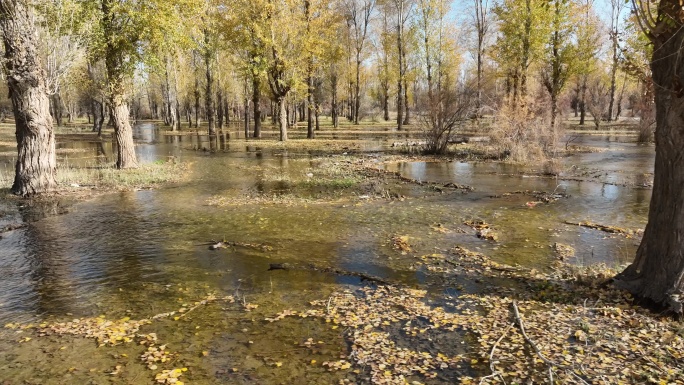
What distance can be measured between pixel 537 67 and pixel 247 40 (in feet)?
80.9

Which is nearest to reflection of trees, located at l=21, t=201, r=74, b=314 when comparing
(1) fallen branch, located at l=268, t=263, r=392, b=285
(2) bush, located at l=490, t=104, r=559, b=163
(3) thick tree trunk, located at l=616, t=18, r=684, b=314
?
(1) fallen branch, located at l=268, t=263, r=392, b=285

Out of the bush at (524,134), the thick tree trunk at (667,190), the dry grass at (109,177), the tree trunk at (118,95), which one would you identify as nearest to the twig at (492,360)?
the thick tree trunk at (667,190)

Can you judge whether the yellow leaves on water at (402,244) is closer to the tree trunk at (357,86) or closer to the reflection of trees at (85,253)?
the reflection of trees at (85,253)

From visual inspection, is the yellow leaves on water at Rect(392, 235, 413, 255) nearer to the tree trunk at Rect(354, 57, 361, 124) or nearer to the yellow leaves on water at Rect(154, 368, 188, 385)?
the yellow leaves on water at Rect(154, 368, 188, 385)

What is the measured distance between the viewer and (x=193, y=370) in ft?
16.5

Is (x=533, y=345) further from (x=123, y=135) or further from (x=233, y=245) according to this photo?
(x=123, y=135)

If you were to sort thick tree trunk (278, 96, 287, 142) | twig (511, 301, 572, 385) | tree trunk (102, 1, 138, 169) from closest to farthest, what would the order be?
twig (511, 301, 572, 385)
tree trunk (102, 1, 138, 169)
thick tree trunk (278, 96, 287, 142)

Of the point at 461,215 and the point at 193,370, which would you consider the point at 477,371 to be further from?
the point at 461,215

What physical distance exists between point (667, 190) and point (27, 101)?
52.2ft

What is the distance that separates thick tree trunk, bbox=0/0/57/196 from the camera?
1297cm

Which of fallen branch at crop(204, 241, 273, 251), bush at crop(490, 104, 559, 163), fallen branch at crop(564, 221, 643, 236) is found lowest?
fallen branch at crop(204, 241, 273, 251)

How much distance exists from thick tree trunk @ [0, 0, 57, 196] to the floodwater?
1279 mm

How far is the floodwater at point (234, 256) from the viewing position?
530cm

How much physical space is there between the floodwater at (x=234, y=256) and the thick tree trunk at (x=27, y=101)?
1.28m
